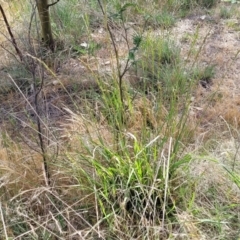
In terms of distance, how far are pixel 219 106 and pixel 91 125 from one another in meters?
0.97

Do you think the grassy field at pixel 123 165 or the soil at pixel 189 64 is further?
the soil at pixel 189 64

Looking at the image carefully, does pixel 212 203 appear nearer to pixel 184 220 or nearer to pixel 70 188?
pixel 184 220

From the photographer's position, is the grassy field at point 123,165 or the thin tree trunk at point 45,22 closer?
the grassy field at point 123,165

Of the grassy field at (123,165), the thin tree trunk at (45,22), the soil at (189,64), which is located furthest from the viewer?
the thin tree trunk at (45,22)

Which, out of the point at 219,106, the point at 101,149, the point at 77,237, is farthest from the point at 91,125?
the point at 219,106

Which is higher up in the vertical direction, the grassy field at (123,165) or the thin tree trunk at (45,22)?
the thin tree trunk at (45,22)

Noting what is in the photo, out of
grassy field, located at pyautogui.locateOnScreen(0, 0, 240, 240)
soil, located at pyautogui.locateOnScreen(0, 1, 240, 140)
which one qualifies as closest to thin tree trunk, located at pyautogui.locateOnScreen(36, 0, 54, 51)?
soil, located at pyautogui.locateOnScreen(0, 1, 240, 140)

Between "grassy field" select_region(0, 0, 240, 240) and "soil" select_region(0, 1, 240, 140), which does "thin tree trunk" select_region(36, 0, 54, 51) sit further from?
"grassy field" select_region(0, 0, 240, 240)

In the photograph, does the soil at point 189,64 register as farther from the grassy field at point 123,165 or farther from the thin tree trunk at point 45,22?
the thin tree trunk at point 45,22

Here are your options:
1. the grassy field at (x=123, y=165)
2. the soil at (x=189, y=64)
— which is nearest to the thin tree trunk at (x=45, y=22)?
the soil at (x=189, y=64)

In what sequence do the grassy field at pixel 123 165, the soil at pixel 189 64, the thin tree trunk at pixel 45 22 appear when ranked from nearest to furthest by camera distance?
1. the grassy field at pixel 123 165
2. the soil at pixel 189 64
3. the thin tree trunk at pixel 45 22

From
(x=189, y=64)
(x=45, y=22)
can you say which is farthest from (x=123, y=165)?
(x=45, y=22)

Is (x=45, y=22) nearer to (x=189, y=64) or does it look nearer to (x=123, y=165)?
(x=189, y=64)

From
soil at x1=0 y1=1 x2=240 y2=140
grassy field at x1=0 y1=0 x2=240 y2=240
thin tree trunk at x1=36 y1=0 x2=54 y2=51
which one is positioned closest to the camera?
grassy field at x1=0 y1=0 x2=240 y2=240
